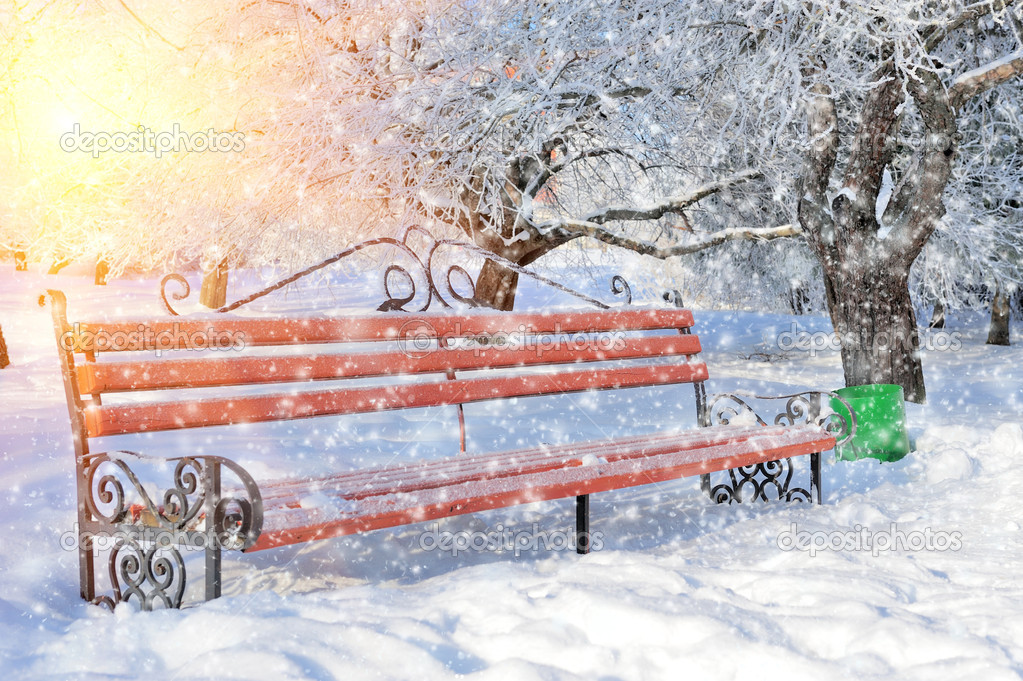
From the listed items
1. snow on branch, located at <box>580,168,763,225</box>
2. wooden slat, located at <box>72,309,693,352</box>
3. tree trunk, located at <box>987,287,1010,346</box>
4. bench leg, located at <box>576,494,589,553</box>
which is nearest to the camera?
wooden slat, located at <box>72,309,693,352</box>

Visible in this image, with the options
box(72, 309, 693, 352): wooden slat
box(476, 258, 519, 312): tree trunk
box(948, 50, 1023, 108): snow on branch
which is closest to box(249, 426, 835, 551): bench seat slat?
box(72, 309, 693, 352): wooden slat

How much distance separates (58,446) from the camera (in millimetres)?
4512

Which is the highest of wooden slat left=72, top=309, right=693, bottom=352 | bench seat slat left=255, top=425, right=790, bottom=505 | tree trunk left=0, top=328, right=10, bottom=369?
wooden slat left=72, top=309, right=693, bottom=352

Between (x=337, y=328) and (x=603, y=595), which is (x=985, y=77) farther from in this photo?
(x=603, y=595)

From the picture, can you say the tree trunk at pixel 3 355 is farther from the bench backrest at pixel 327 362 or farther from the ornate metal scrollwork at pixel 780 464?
the ornate metal scrollwork at pixel 780 464

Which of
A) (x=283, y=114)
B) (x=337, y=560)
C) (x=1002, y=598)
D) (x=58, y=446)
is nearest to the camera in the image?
(x=1002, y=598)

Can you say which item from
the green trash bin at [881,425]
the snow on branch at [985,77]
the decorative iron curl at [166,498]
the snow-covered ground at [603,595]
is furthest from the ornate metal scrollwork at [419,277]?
the snow on branch at [985,77]

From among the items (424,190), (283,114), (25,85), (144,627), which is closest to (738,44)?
(424,190)

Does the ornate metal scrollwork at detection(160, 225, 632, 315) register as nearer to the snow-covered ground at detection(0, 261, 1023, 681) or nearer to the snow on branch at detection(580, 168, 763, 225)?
the snow on branch at detection(580, 168, 763, 225)

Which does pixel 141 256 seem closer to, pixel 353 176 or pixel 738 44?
pixel 353 176

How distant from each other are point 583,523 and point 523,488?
1.90 ft

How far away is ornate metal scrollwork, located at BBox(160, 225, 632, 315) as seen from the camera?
4297 mm

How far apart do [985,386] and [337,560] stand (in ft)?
32.4

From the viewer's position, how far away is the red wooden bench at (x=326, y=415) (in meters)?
2.69
